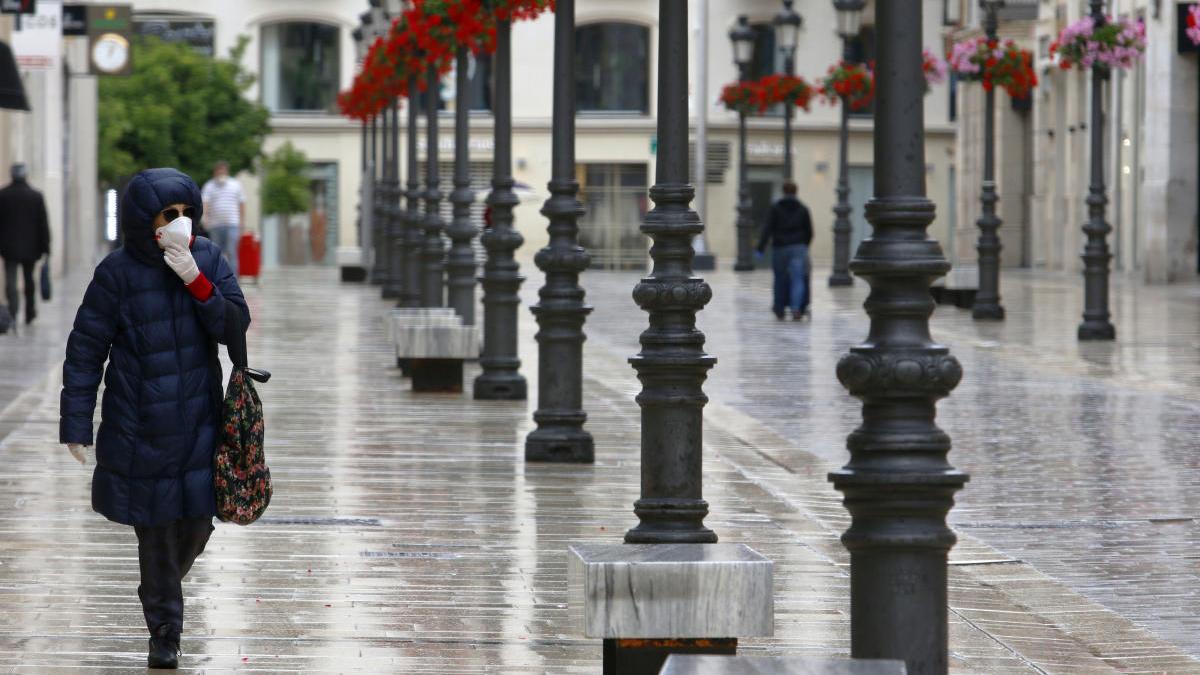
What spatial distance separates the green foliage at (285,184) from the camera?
193 ft

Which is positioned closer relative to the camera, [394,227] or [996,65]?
[996,65]

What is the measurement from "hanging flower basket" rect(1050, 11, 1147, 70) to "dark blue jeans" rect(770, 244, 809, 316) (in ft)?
13.5

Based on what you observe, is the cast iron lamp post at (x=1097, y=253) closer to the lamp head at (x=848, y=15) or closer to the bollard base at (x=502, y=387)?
the bollard base at (x=502, y=387)

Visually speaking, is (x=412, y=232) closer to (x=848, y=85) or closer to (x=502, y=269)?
(x=502, y=269)

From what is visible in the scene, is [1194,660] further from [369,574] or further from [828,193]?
[828,193]

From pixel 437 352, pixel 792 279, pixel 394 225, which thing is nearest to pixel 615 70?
pixel 394 225

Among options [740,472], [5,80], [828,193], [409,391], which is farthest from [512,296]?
[828,193]

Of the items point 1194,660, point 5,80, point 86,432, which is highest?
point 5,80

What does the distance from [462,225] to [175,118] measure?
37679 mm

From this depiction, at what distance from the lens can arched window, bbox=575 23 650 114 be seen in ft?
213

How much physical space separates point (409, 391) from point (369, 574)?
848 cm

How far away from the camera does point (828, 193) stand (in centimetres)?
6469

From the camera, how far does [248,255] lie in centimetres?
4144

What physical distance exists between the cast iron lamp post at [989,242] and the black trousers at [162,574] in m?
22.0
